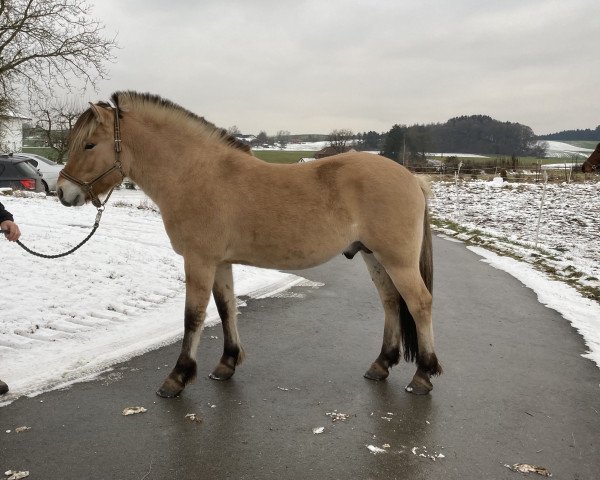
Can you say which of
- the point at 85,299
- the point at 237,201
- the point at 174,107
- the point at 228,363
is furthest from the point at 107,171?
the point at 85,299

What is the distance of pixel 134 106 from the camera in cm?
379

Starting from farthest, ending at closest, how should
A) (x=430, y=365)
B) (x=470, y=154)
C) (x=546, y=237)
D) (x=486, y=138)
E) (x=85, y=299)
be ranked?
(x=486, y=138)
(x=470, y=154)
(x=546, y=237)
(x=85, y=299)
(x=430, y=365)

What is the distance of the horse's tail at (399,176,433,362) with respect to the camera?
3.97 m

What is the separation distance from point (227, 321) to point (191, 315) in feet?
1.51

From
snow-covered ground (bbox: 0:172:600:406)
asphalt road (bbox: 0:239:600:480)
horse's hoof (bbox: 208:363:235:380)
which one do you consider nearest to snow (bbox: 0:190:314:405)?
snow-covered ground (bbox: 0:172:600:406)

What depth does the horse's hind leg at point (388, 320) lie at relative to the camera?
4016 mm

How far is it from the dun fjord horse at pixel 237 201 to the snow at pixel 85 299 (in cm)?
110

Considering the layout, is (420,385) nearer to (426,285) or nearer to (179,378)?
(426,285)

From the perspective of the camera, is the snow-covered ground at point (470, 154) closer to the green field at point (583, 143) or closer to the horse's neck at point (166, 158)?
the green field at point (583, 143)

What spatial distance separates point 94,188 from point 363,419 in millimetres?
2701

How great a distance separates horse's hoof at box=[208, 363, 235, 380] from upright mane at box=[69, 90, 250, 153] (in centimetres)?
184

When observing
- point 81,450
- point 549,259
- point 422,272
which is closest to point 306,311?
point 422,272

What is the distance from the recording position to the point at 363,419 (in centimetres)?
326

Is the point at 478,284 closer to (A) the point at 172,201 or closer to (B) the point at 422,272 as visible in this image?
(B) the point at 422,272
